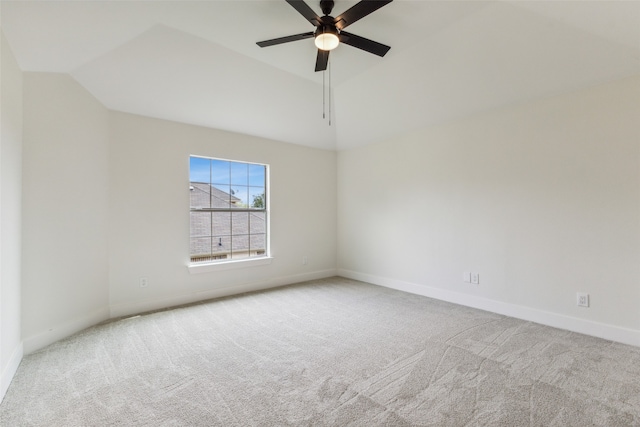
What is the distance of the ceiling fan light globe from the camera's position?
7.42ft

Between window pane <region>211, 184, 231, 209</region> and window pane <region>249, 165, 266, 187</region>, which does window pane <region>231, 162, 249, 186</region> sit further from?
window pane <region>211, 184, 231, 209</region>

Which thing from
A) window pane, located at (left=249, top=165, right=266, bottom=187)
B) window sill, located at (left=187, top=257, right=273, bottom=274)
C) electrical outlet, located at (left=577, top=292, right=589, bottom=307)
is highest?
window pane, located at (left=249, top=165, right=266, bottom=187)

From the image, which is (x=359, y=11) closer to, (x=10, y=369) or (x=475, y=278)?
(x=475, y=278)

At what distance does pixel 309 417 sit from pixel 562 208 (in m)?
3.22

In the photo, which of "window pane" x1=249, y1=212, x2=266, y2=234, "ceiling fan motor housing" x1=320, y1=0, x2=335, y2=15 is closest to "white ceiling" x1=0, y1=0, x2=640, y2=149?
"ceiling fan motor housing" x1=320, y1=0, x2=335, y2=15

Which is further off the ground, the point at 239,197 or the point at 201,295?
the point at 239,197

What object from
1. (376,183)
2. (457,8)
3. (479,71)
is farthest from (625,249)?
(376,183)

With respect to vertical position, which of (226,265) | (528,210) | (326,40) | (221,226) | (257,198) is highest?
(326,40)

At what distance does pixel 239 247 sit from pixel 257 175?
122 cm

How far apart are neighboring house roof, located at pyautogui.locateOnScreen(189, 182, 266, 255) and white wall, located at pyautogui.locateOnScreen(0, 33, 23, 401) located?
5.86 feet

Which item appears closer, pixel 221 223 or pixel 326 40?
pixel 326 40

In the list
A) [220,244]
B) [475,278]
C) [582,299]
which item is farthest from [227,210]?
[582,299]

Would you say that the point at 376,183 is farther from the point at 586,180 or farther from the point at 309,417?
the point at 309,417

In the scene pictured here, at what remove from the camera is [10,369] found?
2.15 metres
